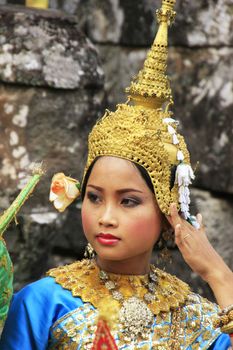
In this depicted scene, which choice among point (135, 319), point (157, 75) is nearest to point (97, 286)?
point (135, 319)

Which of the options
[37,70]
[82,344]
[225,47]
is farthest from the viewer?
[225,47]

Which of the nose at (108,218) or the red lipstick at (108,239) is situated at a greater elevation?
the nose at (108,218)

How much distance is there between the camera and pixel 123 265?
3.70 m

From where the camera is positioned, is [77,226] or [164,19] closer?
[164,19]

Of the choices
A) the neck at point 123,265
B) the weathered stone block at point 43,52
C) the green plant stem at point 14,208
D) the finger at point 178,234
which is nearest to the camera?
the green plant stem at point 14,208

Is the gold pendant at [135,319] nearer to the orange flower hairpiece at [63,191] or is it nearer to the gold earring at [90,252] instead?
the gold earring at [90,252]

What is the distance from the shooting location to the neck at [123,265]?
3691 mm

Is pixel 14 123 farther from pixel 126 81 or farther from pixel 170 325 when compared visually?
pixel 170 325

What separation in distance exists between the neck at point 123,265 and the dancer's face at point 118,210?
8 cm

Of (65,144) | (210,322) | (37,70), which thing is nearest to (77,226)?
(65,144)

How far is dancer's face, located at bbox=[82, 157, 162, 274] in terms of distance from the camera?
3.53 metres

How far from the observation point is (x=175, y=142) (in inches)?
145

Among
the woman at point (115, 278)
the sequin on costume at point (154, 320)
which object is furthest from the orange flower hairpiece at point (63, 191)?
the sequin on costume at point (154, 320)

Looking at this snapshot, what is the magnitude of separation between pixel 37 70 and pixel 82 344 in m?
1.92
